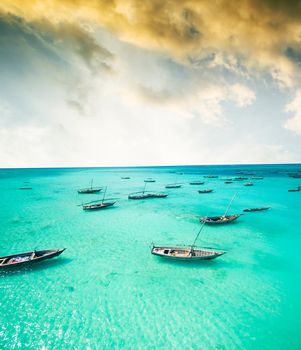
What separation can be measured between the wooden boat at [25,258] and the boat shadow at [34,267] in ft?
2.08

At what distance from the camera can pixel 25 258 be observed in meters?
19.7

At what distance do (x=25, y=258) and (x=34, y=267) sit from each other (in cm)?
122

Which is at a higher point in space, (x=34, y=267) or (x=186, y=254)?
(x=186, y=254)

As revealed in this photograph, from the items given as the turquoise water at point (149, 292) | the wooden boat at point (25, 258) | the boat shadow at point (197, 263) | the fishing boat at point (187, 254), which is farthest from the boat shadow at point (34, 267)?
the boat shadow at point (197, 263)

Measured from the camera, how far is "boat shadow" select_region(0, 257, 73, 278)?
734 inches

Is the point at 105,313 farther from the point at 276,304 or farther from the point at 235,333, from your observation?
the point at 276,304

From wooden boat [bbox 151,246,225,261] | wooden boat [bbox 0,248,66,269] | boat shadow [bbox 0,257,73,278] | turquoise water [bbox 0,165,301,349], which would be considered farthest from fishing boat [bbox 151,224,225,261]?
wooden boat [bbox 0,248,66,269]

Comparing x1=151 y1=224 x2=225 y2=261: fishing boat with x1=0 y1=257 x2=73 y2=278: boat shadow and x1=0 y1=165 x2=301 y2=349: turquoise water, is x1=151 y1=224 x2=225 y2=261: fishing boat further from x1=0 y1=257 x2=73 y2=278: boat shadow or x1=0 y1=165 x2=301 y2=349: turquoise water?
x1=0 y1=257 x2=73 y2=278: boat shadow

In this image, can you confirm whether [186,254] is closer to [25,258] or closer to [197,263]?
[197,263]

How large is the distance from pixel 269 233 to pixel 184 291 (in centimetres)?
1894

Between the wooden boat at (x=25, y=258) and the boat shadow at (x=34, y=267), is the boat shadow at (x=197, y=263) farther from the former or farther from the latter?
the wooden boat at (x=25, y=258)

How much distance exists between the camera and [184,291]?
1625 cm

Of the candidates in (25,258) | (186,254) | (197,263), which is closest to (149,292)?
(186,254)

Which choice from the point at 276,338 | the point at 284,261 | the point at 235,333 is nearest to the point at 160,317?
the point at 235,333
